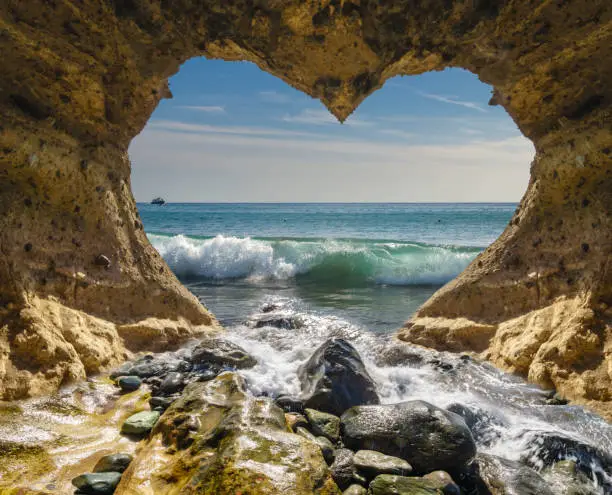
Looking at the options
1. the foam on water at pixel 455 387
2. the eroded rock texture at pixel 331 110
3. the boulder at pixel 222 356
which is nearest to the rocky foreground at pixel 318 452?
the foam on water at pixel 455 387

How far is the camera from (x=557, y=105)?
5.21 metres

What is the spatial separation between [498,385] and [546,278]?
57.6 inches

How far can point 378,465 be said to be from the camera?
2926 mm

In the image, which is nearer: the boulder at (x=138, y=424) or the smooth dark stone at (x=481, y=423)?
the boulder at (x=138, y=424)

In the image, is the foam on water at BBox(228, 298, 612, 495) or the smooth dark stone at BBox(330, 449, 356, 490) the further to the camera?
the foam on water at BBox(228, 298, 612, 495)

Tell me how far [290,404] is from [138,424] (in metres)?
1.35

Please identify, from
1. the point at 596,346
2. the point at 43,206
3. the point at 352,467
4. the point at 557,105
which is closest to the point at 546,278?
the point at 596,346

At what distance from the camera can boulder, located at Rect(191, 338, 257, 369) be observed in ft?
→ 16.6

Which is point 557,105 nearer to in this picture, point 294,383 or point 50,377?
point 294,383

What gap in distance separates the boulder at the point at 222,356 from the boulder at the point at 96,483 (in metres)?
2.36

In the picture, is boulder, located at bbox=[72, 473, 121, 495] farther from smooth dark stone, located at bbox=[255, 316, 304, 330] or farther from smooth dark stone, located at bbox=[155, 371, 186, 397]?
smooth dark stone, located at bbox=[255, 316, 304, 330]

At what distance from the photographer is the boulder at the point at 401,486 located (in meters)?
2.65

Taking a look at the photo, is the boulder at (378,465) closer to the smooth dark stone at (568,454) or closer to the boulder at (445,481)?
the boulder at (445,481)

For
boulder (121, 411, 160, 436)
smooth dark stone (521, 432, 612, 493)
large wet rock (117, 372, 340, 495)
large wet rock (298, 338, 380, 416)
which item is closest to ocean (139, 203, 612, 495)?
smooth dark stone (521, 432, 612, 493)
